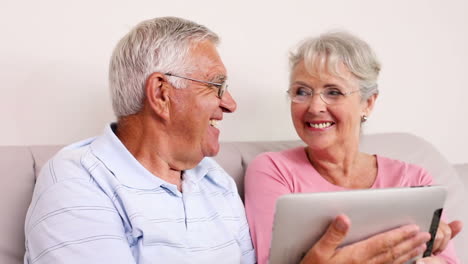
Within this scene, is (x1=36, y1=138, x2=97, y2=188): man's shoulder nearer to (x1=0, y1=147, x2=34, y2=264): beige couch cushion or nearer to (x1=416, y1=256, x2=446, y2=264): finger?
(x1=0, y1=147, x2=34, y2=264): beige couch cushion

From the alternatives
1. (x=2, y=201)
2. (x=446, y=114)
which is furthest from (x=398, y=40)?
(x=2, y=201)

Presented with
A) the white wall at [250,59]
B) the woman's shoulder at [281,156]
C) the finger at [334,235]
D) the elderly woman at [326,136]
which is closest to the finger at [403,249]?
the finger at [334,235]

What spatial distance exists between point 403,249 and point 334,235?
0.20m

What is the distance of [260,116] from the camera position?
2006 mm

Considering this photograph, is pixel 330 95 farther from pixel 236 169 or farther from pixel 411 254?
pixel 411 254

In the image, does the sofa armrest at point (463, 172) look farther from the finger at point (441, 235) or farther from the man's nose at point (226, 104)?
the man's nose at point (226, 104)

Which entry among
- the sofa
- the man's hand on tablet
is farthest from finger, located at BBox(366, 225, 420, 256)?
the sofa

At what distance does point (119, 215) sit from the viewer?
47.7 inches

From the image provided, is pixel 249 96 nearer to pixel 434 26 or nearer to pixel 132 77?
pixel 132 77

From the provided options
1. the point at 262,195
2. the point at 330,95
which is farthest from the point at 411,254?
the point at 330,95

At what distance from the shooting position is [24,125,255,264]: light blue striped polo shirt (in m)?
1.11

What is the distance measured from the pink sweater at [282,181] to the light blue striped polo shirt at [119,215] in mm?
59

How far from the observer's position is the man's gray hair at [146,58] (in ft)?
4.30

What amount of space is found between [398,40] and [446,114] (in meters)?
0.43
